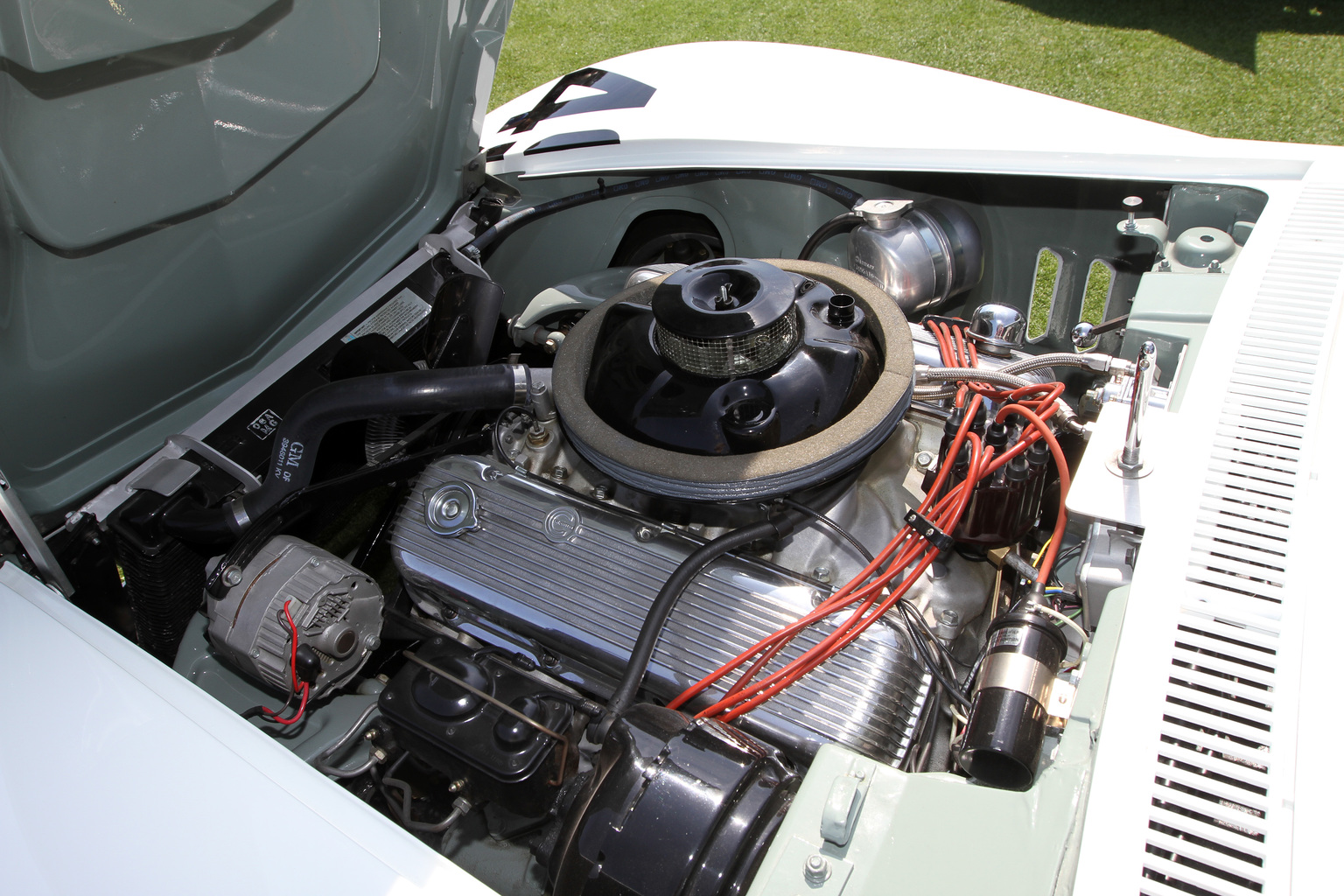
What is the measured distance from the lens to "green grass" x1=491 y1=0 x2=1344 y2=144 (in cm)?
431

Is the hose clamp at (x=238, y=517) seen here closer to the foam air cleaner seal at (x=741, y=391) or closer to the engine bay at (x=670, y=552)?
the engine bay at (x=670, y=552)

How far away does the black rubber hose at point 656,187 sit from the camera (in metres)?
2.04

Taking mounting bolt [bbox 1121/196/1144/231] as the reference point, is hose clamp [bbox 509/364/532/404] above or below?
below

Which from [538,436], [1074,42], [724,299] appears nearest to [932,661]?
[724,299]

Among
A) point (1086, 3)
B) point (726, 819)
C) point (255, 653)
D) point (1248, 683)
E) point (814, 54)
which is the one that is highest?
point (1086, 3)

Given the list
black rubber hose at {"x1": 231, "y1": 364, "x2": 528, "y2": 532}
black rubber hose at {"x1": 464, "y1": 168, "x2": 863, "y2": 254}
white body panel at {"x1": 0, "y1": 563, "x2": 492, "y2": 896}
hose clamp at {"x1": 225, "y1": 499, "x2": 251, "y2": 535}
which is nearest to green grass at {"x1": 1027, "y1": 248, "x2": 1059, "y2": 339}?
black rubber hose at {"x1": 464, "y1": 168, "x2": 863, "y2": 254}

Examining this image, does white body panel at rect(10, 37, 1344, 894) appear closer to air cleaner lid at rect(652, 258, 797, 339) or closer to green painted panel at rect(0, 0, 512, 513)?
green painted panel at rect(0, 0, 512, 513)

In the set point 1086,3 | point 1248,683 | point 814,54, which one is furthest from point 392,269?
point 1086,3

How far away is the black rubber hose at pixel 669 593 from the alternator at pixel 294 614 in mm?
444

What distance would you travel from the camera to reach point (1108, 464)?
1.19 m

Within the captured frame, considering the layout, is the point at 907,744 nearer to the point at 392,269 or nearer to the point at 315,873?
the point at 315,873

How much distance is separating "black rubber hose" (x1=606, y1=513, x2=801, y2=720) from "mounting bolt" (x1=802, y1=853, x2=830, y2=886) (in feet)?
1.35

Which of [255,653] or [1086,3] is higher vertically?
[1086,3]

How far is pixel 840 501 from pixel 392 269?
1130mm
